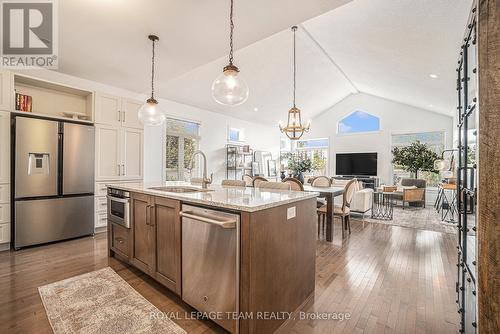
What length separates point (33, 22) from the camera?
96.3 inches

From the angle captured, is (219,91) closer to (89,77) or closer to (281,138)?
(89,77)

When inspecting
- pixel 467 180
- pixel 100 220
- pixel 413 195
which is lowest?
pixel 100 220

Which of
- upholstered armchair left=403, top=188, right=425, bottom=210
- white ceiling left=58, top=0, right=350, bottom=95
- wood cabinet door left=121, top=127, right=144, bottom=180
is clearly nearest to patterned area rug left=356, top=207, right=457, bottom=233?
upholstered armchair left=403, top=188, right=425, bottom=210

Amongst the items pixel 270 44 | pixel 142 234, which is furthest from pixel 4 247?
pixel 270 44

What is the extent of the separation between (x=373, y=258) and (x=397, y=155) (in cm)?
569

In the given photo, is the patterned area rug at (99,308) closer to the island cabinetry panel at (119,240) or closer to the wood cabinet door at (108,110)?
the island cabinetry panel at (119,240)

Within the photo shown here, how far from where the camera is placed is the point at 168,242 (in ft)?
6.35

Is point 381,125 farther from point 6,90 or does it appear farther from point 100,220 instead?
point 6,90

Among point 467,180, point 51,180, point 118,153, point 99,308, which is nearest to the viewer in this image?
point 467,180

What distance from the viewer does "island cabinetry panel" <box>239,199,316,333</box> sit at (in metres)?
1.39

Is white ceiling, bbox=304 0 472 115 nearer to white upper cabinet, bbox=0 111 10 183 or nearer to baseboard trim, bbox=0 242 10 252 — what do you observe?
white upper cabinet, bbox=0 111 10 183

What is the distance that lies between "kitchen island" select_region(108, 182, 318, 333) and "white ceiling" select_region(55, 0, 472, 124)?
184 centimetres

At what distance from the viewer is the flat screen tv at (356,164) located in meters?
8.28

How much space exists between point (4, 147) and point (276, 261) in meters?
3.84
